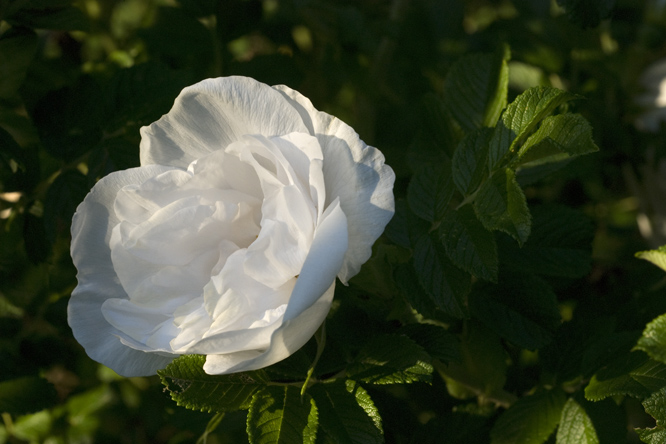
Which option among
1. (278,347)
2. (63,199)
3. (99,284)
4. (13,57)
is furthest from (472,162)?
(13,57)

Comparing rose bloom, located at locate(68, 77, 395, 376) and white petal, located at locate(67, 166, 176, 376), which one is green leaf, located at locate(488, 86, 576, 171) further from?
white petal, located at locate(67, 166, 176, 376)

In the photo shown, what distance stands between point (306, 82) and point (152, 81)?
26.3 inches

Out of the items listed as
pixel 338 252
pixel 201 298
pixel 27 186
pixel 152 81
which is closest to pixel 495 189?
pixel 338 252

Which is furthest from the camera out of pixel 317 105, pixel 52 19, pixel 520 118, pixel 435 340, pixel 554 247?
pixel 317 105

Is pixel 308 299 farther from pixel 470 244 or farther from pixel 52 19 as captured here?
pixel 52 19

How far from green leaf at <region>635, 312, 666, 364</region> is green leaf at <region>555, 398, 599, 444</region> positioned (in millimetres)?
190

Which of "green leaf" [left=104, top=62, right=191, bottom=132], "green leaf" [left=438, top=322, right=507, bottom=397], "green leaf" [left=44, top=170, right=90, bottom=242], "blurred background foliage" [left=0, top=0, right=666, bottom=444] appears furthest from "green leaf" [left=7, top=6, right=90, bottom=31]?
"green leaf" [left=438, top=322, right=507, bottom=397]

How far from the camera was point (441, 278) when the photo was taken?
28.9 inches

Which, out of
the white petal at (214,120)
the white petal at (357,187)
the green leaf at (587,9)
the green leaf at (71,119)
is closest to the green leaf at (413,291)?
the white petal at (357,187)

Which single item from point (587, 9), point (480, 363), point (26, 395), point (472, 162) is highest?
point (587, 9)

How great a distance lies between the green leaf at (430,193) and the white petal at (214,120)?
0.20 meters

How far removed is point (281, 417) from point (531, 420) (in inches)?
14.6

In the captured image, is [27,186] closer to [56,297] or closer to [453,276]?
[56,297]

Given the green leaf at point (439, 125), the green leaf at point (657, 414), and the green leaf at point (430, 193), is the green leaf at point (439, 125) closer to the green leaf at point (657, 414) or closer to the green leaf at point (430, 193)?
the green leaf at point (430, 193)
